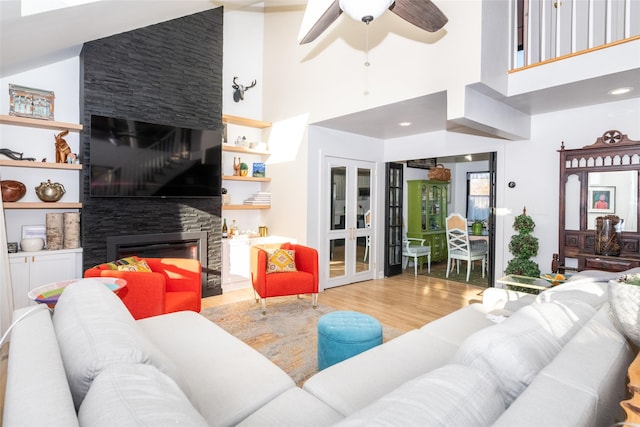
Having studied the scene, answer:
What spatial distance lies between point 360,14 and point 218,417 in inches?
96.4

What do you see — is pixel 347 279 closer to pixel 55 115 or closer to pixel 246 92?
pixel 246 92

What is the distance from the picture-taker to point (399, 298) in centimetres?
468

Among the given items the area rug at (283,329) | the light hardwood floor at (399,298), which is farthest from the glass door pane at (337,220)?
the area rug at (283,329)

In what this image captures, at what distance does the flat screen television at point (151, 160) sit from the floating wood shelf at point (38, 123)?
24cm

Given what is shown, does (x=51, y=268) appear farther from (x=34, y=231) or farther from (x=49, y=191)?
(x=49, y=191)

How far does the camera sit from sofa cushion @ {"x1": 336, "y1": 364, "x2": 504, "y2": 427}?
0.75m

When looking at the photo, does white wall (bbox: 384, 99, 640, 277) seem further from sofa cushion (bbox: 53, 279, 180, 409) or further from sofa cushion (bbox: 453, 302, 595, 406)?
sofa cushion (bbox: 53, 279, 180, 409)

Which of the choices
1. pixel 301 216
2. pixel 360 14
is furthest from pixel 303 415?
pixel 301 216

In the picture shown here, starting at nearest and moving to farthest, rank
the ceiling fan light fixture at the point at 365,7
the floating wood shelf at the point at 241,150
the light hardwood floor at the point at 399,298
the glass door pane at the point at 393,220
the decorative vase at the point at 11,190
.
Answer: the ceiling fan light fixture at the point at 365,7
the decorative vase at the point at 11,190
the light hardwood floor at the point at 399,298
the floating wood shelf at the point at 241,150
the glass door pane at the point at 393,220

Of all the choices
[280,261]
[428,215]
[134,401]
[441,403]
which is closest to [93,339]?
[134,401]

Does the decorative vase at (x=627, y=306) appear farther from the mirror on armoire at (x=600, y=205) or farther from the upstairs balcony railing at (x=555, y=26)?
the mirror on armoire at (x=600, y=205)

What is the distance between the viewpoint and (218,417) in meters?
1.29

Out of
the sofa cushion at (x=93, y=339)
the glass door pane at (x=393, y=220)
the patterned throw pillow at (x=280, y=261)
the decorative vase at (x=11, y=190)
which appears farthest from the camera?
the glass door pane at (x=393, y=220)

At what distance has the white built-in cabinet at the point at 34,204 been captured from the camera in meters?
3.37
